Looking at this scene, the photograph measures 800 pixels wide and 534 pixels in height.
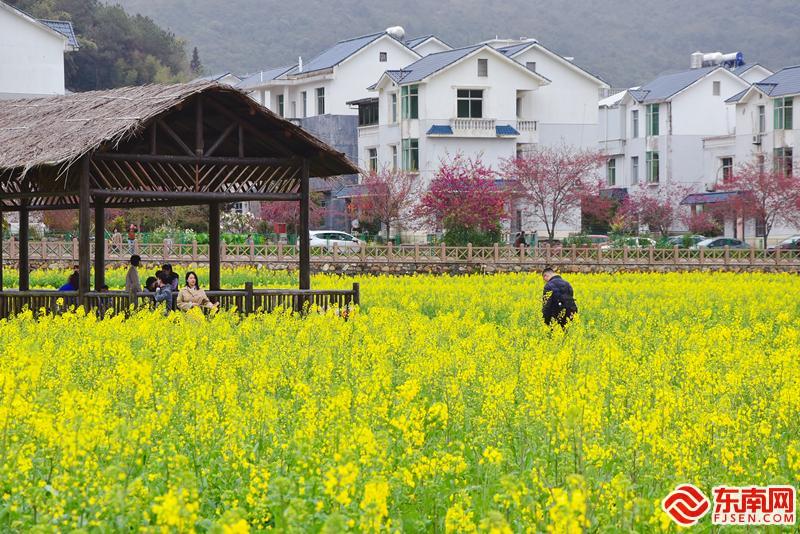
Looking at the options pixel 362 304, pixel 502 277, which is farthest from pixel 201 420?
pixel 502 277

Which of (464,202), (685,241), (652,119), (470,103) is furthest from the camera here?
(652,119)

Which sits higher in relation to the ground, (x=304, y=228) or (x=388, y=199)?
(x=388, y=199)

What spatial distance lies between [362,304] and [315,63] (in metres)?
39.0

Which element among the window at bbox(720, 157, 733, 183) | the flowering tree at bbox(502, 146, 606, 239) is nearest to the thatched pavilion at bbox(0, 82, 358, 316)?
the flowering tree at bbox(502, 146, 606, 239)

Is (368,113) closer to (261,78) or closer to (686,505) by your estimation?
(261,78)

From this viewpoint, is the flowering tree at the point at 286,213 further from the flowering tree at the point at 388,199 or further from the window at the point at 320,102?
the window at the point at 320,102

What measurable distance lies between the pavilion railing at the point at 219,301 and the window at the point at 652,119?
41.9m

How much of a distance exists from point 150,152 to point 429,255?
65.4 feet

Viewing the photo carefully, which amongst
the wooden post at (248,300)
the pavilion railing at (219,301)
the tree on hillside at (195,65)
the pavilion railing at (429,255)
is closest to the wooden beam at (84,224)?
the pavilion railing at (219,301)

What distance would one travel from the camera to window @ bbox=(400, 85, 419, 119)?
5325cm

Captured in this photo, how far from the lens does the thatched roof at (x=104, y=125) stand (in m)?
18.2

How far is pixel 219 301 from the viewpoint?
19.6 meters

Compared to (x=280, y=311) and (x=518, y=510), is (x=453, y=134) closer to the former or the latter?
(x=280, y=311)

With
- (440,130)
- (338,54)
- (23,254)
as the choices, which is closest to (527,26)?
(338,54)
